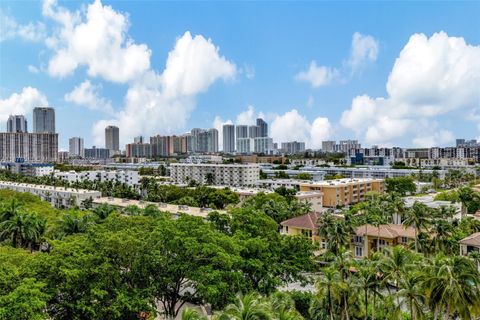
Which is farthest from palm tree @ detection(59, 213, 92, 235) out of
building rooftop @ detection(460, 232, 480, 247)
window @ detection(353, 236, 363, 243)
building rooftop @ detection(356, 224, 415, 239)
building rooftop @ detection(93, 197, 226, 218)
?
building rooftop @ detection(460, 232, 480, 247)

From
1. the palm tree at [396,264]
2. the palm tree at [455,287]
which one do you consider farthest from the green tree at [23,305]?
the palm tree at [455,287]

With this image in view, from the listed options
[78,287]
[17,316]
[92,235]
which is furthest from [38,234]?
[17,316]

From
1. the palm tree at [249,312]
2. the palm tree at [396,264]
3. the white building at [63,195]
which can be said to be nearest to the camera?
the palm tree at [249,312]

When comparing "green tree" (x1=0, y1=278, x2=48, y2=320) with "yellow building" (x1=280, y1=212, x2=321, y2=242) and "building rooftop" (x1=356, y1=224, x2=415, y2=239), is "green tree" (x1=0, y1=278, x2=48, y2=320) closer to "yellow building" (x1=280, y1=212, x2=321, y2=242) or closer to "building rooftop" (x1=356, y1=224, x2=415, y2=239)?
"yellow building" (x1=280, y1=212, x2=321, y2=242)

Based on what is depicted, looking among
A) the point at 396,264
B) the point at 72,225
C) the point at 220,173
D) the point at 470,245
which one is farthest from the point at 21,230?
the point at 220,173

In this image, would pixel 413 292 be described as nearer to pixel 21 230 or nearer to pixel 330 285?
pixel 330 285

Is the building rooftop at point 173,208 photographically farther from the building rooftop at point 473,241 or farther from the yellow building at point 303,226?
the building rooftop at point 473,241
